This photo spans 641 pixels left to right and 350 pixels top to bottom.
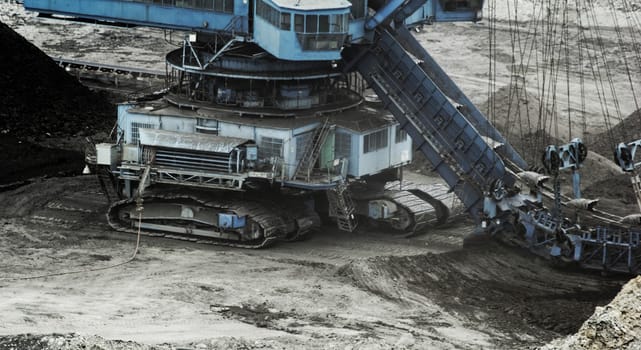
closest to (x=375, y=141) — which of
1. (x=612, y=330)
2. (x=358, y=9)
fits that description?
(x=358, y=9)

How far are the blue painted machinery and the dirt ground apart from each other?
0.89 m

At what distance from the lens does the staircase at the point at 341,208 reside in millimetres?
41000

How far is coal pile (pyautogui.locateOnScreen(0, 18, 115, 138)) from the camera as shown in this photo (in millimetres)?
52603

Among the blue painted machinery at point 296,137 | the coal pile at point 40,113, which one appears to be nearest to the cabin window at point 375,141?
the blue painted machinery at point 296,137

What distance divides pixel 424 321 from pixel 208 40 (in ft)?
45.1

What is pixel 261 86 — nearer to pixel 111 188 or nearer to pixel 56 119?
pixel 111 188

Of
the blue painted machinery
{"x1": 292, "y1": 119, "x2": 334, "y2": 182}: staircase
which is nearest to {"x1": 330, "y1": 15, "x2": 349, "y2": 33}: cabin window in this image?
the blue painted machinery

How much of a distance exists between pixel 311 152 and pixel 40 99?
1700 cm

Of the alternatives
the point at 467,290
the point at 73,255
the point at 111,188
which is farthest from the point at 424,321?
the point at 111,188

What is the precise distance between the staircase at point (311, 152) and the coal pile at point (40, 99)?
14.3m

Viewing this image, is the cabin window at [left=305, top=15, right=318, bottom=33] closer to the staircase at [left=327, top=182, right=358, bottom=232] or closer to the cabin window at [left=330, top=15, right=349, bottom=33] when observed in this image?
the cabin window at [left=330, top=15, right=349, bottom=33]

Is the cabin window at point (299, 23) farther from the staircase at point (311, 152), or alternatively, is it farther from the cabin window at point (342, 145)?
the cabin window at point (342, 145)

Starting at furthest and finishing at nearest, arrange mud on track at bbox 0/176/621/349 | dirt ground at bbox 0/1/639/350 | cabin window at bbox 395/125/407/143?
cabin window at bbox 395/125/407/143
mud on track at bbox 0/176/621/349
dirt ground at bbox 0/1/639/350

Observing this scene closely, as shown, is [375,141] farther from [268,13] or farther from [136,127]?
[136,127]
